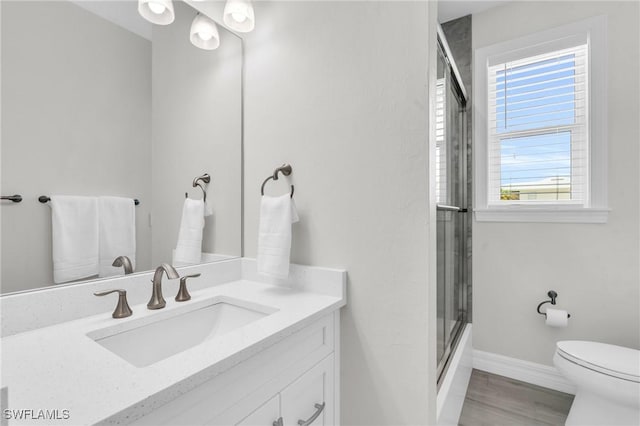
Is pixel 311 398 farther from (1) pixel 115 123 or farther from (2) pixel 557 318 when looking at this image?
(2) pixel 557 318

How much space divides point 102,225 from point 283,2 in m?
1.20

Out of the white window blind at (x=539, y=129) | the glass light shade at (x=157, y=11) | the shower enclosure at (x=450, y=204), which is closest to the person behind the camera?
the glass light shade at (x=157, y=11)

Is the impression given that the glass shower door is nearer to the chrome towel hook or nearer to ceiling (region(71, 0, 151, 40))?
ceiling (region(71, 0, 151, 40))

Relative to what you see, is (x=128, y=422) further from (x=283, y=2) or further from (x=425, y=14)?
(x=283, y=2)

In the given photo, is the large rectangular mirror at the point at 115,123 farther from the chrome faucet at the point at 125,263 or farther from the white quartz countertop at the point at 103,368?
the white quartz countertop at the point at 103,368

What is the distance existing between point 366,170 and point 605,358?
5.01ft

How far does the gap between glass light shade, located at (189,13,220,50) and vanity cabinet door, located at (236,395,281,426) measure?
145 centimetres

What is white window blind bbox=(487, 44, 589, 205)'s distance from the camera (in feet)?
6.29

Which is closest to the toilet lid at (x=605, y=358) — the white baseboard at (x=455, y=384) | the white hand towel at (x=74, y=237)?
the white baseboard at (x=455, y=384)

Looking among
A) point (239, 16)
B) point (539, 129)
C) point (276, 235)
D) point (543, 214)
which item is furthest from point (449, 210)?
point (239, 16)

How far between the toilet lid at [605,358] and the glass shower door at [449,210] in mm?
552

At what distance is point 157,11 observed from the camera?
3.85 ft

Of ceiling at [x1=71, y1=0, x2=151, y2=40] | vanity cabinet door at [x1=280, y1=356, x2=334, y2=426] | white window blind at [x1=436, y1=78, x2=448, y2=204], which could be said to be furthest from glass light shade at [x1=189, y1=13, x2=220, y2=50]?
vanity cabinet door at [x1=280, y1=356, x2=334, y2=426]

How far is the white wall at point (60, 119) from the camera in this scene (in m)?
0.85
